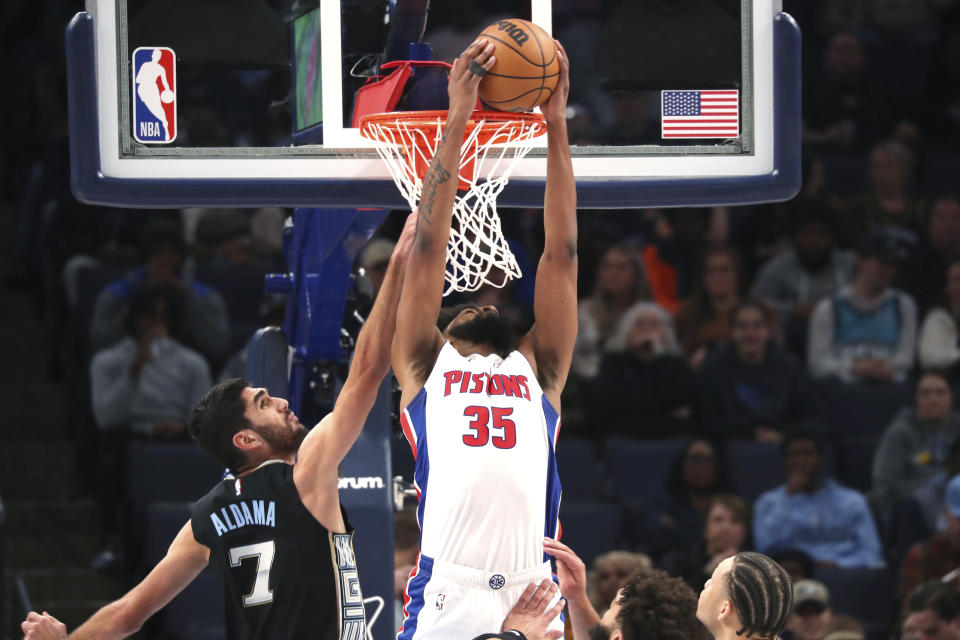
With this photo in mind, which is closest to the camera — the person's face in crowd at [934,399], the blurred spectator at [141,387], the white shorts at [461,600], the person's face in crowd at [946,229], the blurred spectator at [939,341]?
the white shorts at [461,600]

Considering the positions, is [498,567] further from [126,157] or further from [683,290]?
[683,290]

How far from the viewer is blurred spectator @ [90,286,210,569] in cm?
870

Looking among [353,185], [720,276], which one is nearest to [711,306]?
[720,276]

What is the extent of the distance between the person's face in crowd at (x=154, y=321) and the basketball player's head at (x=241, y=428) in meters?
3.84

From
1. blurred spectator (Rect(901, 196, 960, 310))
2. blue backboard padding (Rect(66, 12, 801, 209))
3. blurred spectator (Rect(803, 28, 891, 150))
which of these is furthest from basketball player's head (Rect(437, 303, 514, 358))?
blurred spectator (Rect(803, 28, 891, 150))

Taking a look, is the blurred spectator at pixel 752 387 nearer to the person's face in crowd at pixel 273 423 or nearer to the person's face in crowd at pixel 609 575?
the person's face in crowd at pixel 609 575

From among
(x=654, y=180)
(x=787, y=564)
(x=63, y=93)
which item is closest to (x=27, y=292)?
(x=63, y=93)

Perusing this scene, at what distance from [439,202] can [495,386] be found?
1.84 feet

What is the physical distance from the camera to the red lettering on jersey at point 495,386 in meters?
4.58

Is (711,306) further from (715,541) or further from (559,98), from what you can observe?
(559,98)

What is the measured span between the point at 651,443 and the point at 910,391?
177cm

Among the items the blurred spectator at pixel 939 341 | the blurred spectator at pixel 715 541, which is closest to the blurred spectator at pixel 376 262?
the blurred spectator at pixel 715 541

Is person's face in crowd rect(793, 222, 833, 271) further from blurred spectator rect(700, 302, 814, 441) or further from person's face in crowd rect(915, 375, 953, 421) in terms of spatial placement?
person's face in crowd rect(915, 375, 953, 421)

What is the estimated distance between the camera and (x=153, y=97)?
507cm
